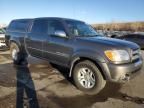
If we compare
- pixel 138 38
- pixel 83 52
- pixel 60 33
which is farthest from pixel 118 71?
pixel 138 38

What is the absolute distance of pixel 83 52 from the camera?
18.8ft

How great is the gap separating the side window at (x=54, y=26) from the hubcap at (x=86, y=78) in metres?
1.44

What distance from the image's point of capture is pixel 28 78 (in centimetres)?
691

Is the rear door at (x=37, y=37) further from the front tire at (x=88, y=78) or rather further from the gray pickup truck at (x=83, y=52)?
the front tire at (x=88, y=78)

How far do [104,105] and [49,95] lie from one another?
136 cm

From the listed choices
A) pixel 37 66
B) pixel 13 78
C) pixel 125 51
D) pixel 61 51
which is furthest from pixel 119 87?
pixel 37 66

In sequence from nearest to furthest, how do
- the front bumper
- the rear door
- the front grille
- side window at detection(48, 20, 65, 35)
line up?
1. the front bumper
2. the front grille
3. side window at detection(48, 20, 65, 35)
4. the rear door

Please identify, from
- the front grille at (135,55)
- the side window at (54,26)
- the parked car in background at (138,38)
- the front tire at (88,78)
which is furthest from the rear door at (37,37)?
the parked car in background at (138,38)

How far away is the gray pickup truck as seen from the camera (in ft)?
17.5

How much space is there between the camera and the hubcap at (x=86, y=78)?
5723 millimetres

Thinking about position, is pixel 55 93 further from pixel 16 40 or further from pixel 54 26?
pixel 16 40

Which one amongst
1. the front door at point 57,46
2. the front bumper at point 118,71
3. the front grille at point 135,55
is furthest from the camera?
the front door at point 57,46

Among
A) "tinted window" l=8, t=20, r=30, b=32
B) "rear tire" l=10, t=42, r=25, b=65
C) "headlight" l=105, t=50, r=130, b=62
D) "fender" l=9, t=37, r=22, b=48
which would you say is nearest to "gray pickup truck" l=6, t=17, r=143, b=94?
"headlight" l=105, t=50, r=130, b=62

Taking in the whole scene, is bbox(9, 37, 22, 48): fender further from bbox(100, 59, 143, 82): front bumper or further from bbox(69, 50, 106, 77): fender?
bbox(100, 59, 143, 82): front bumper
